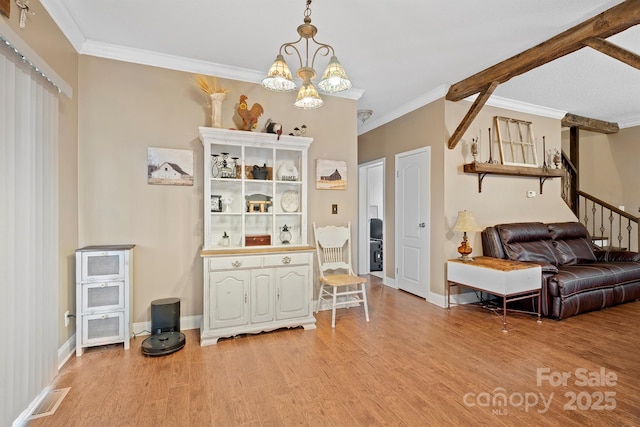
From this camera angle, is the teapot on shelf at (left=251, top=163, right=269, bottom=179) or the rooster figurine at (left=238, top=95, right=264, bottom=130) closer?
the rooster figurine at (left=238, top=95, right=264, bottom=130)

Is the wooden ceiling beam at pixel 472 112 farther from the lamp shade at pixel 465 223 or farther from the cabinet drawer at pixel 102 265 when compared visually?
the cabinet drawer at pixel 102 265

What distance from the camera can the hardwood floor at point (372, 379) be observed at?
187 cm

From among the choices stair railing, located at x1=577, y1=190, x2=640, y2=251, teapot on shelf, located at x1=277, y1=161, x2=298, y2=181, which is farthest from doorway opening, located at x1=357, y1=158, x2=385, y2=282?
stair railing, located at x1=577, y1=190, x2=640, y2=251

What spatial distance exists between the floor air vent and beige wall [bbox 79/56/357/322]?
3.27ft

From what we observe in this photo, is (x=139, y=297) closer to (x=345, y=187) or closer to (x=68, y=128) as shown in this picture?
(x=68, y=128)

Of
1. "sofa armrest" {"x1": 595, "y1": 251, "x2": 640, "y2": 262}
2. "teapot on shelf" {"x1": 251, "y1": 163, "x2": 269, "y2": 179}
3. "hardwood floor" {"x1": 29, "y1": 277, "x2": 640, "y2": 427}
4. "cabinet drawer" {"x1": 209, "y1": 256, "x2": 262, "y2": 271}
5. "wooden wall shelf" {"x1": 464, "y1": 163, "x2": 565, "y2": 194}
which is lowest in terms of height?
"hardwood floor" {"x1": 29, "y1": 277, "x2": 640, "y2": 427}

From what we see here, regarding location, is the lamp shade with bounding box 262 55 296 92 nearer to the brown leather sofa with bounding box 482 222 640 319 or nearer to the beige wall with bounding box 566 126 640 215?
the brown leather sofa with bounding box 482 222 640 319

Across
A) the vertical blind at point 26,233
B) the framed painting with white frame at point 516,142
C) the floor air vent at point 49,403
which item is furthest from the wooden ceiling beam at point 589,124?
the floor air vent at point 49,403

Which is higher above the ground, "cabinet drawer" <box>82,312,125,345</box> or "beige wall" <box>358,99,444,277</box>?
"beige wall" <box>358,99,444,277</box>

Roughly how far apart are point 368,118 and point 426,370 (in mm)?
3810

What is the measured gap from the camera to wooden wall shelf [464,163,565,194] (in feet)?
13.3

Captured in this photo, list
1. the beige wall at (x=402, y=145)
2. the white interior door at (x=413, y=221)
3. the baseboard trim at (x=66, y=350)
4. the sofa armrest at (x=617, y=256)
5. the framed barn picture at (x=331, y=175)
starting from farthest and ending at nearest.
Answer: the white interior door at (x=413, y=221)
the sofa armrest at (x=617, y=256)
the beige wall at (x=402, y=145)
the framed barn picture at (x=331, y=175)
the baseboard trim at (x=66, y=350)

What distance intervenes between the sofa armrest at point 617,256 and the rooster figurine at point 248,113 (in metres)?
5.04

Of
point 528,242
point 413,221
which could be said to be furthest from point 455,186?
point 528,242
